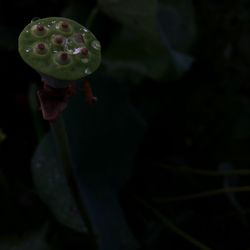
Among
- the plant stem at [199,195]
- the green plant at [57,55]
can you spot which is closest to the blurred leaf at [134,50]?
the plant stem at [199,195]

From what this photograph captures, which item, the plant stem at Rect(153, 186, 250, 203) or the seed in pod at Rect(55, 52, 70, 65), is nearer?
the seed in pod at Rect(55, 52, 70, 65)

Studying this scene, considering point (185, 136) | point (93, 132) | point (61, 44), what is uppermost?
point (61, 44)

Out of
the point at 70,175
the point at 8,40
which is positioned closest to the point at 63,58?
the point at 70,175

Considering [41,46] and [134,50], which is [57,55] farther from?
[134,50]

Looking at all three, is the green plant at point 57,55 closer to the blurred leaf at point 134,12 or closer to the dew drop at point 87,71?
the dew drop at point 87,71

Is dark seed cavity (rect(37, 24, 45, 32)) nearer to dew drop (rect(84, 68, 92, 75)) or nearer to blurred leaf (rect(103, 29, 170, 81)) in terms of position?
dew drop (rect(84, 68, 92, 75))

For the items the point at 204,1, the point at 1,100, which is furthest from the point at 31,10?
the point at 204,1

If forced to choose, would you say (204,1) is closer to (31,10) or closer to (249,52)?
(249,52)

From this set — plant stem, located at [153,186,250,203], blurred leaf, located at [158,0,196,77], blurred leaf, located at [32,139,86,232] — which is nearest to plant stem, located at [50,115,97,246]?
blurred leaf, located at [32,139,86,232]
